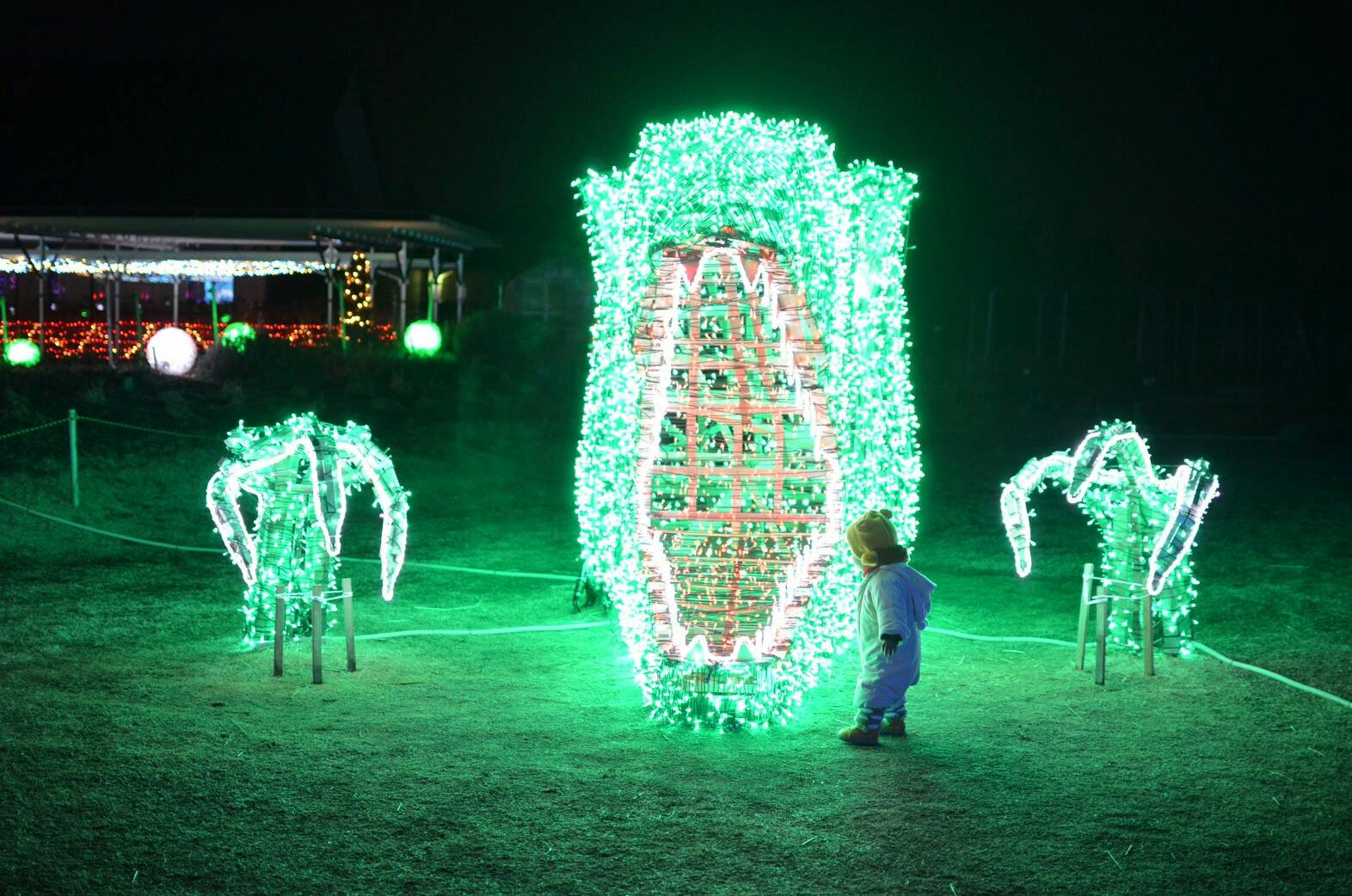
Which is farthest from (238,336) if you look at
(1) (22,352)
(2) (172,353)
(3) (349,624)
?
(3) (349,624)

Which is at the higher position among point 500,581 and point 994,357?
point 994,357

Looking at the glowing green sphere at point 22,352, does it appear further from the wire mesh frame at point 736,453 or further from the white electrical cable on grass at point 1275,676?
the white electrical cable on grass at point 1275,676

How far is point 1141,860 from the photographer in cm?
461

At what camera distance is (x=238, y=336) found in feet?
63.0

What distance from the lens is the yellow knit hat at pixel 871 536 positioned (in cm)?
613

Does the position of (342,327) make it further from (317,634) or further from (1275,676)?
(1275,676)

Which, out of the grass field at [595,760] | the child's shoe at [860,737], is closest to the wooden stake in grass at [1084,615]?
the grass field at [595,760]

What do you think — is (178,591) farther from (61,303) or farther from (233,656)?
(61,303)

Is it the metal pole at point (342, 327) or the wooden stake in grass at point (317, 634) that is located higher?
the metal pole at point (342, 327)

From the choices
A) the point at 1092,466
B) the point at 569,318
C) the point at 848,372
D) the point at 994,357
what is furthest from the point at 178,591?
the point at 994,357

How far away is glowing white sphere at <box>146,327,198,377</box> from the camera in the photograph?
718 inches

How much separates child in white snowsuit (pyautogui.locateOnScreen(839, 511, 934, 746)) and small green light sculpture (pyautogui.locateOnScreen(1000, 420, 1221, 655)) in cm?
161

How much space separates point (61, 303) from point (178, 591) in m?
21.0

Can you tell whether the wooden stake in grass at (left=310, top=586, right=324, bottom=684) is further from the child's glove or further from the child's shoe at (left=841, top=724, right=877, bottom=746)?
the child's glove
